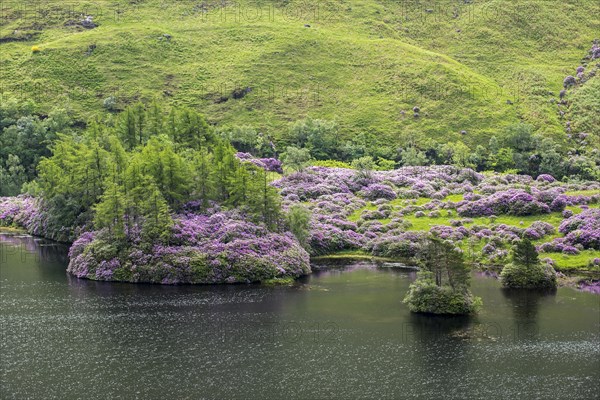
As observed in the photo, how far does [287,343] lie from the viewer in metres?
79.4

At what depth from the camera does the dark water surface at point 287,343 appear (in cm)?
6750

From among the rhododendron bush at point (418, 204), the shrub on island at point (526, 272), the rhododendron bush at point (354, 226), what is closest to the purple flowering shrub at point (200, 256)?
the rhododendron bush at point (354, 226)

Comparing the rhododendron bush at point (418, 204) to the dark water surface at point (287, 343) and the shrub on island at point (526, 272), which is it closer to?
the shrub on island at point (526, 272)

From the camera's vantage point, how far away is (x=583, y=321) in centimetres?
8556

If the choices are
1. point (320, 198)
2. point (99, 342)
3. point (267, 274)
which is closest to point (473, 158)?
point (320, 198)

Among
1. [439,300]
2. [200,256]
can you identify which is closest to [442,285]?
[439,300]

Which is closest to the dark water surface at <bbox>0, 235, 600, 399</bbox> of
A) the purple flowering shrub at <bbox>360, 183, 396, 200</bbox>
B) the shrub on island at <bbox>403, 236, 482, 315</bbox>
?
the shrub on island at <bbox>403, 236, 482, 315</bbox>

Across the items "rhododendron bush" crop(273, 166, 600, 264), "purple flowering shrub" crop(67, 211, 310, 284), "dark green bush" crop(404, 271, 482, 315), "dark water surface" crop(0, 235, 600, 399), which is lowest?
"dark water surface" crop(0, 235, 600, 399)

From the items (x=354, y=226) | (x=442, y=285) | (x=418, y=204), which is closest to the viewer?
(x=442, y=285)

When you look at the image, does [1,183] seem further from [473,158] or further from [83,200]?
[473,158]

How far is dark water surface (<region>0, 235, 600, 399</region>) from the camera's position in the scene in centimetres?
6750

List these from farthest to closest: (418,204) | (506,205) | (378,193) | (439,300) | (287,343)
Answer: (378,193), (418,204), (506,205), (439,300), (287,343)

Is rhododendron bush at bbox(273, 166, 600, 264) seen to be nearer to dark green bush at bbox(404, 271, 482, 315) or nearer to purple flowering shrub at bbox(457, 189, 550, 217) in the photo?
purple flowering shrub at bbox(457, 189, 550, 217)

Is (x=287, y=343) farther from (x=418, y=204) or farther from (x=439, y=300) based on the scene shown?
(x=418, y=204)
